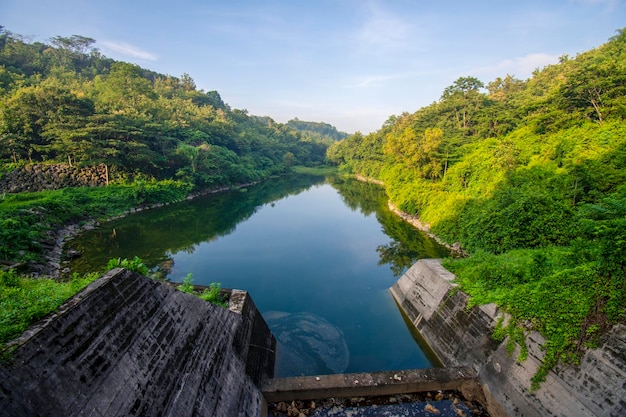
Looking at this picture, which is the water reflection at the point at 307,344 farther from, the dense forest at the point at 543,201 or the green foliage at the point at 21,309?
the green foliage at the point at 21,309

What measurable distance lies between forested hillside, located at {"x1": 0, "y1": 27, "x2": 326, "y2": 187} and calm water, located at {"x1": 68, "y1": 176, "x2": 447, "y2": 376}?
723 cm

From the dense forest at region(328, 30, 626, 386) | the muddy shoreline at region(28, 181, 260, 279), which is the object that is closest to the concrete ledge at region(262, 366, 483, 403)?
the dense forest at region(328, 30, 626, 386)

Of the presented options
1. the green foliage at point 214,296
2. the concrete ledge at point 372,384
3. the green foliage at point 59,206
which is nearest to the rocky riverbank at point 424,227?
the concrete ledge at point 372,384

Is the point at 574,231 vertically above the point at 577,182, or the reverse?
the point at 577,182

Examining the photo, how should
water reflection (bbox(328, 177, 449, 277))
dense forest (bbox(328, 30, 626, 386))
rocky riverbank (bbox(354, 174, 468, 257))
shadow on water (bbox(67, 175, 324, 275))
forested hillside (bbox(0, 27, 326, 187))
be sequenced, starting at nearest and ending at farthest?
dense forest (bbox(328, 30, 626, 386))
shadow on water (bbox(67, 175, 324, 275))
rocky riverbank (bbox(354, 174, 468, 257))
water reflection (bbox(328, 177, 449, 277))
forested hillside (bbox(0, 27, 326, 187))

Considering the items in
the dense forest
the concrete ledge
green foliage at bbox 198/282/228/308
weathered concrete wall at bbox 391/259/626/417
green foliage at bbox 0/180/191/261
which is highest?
the dense forest

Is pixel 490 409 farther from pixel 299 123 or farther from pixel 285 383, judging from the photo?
pixel 299 123

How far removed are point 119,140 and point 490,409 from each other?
35.1 m

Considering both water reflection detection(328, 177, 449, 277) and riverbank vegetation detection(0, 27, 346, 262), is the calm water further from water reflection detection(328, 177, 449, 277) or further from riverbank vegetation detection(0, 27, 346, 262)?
riverbank vegetation detection(0, 27, 346, 262)

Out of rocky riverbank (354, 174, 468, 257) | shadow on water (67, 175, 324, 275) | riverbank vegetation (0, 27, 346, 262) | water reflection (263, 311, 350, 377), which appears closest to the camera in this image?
water reflection (263, 311, 350, 377)

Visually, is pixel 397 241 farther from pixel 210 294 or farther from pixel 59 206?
pixel 59 206

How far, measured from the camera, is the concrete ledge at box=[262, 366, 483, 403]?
7.40 m

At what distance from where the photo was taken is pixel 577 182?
47.9 ft

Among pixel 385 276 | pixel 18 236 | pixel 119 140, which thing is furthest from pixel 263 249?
pixel 119 140
